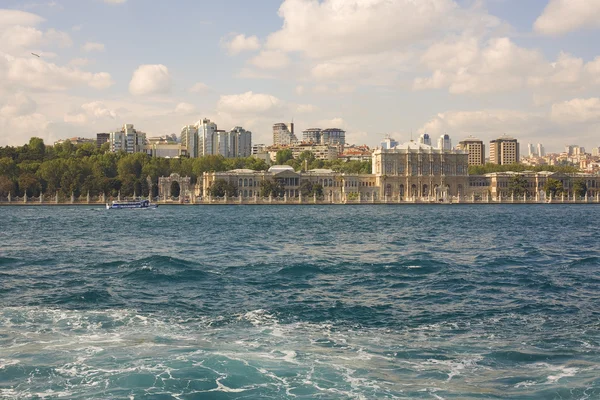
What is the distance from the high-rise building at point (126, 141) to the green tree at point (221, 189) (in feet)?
269

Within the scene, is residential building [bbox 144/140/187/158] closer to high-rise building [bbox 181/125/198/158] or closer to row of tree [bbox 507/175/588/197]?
high-rise building [bbox 181/125/198/158]

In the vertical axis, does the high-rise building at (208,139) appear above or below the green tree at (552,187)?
above

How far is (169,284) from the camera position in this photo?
20.0 metres

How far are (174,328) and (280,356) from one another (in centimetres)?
305

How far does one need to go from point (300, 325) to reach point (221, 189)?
8782 centimetres

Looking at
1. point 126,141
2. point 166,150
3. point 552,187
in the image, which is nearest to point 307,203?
point 552,187

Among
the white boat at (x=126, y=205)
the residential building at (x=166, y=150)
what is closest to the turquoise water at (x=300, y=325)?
the white boat at (x=126, y=205)

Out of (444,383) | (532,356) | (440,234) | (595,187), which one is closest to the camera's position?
(444,383)

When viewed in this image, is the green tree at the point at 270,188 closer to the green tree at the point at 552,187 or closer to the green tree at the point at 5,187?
the green tree at the point at 5,187

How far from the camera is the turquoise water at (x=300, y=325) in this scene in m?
10.5

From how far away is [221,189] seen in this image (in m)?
101

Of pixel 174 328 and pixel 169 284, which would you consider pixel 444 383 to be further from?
pixel 169 284

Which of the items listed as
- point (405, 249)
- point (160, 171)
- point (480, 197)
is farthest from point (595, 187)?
point (405, 249)

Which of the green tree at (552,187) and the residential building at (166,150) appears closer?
the green tree at (552,187)
